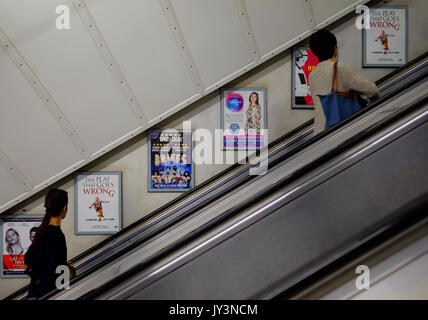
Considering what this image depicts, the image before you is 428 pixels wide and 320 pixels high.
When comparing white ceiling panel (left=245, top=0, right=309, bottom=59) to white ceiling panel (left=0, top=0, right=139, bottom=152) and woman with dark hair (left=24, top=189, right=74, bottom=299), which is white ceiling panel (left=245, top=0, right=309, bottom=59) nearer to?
white ceiling panel (left=0, top=0, right=139, bottom=152)

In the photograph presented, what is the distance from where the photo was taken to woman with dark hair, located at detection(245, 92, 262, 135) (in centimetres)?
381

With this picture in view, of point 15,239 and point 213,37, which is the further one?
point 15,239

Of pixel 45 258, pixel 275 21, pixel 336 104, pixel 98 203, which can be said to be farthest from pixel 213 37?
pixel 45 258

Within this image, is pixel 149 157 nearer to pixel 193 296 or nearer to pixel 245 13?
pixel 245 13

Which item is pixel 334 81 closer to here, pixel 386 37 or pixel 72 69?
pixel 386 37

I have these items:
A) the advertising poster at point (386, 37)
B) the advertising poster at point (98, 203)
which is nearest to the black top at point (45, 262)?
the advertising poster at point (98, 203)

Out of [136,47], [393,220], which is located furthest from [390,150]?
[136,47]

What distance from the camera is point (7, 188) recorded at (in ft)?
11.3

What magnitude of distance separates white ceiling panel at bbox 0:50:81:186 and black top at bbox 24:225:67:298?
62.2 inches

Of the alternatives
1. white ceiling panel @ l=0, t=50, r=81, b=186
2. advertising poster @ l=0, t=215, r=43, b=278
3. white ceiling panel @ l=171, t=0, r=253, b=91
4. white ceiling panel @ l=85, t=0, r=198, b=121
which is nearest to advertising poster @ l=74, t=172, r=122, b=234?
white ceiling panel @ l=0, t=50, r=81, b=186

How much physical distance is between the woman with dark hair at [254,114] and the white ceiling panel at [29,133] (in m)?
1.87

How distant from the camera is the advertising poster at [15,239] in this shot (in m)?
3.70

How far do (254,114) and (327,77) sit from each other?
1.80m

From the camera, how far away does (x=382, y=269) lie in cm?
87
